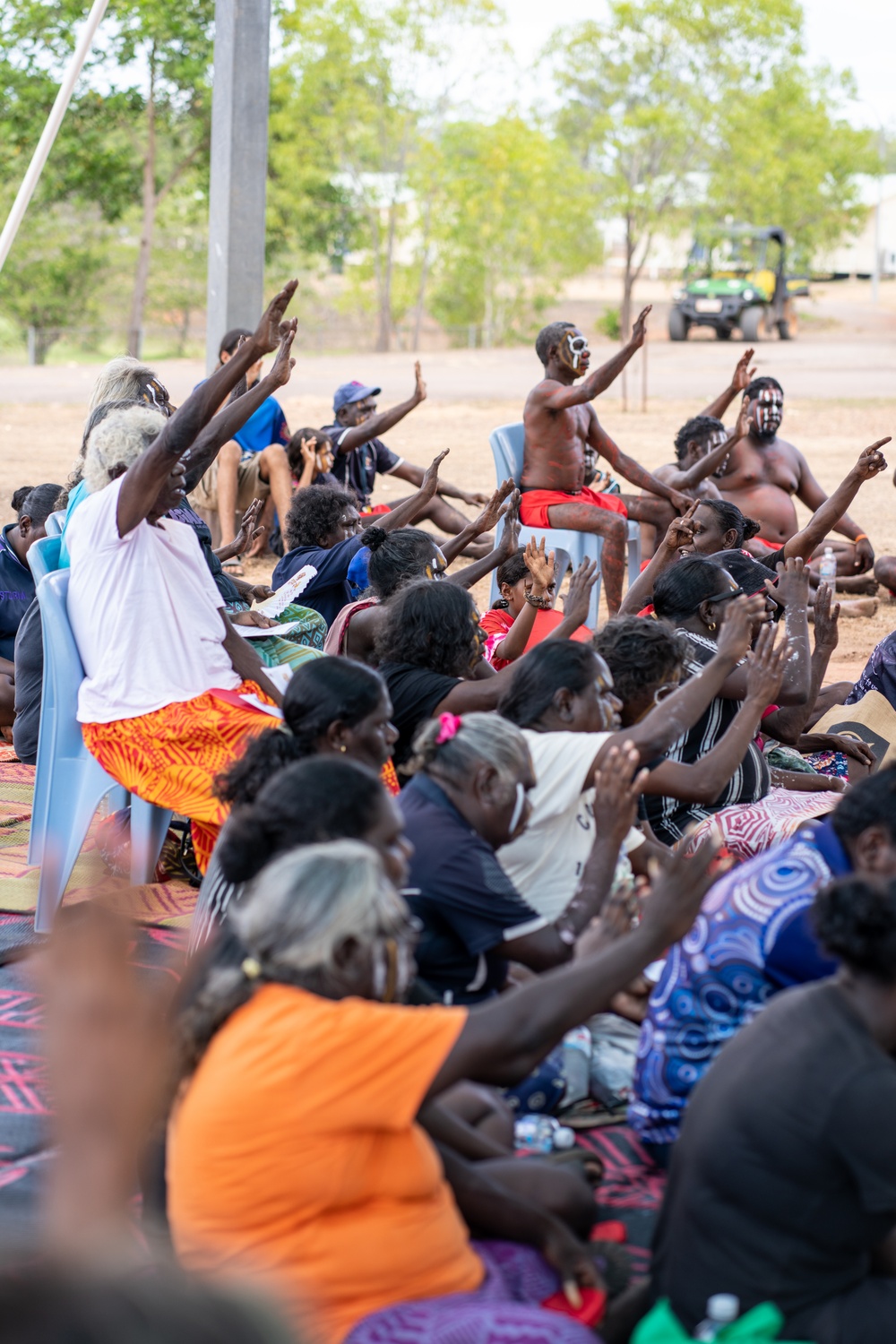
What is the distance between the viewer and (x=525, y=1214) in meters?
2.33

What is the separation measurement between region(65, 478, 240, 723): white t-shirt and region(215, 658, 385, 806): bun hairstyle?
977mm

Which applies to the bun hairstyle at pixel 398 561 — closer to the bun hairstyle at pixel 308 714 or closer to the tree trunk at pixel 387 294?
the bun hairstyle at pixel 308 714

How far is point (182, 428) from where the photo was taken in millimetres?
3732

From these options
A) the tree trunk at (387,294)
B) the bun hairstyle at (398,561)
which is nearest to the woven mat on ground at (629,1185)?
the bun hairstyle at (398,561)

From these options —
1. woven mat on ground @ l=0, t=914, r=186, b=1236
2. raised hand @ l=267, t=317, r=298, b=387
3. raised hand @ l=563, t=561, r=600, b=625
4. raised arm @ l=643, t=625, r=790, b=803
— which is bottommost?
woven mat on ground @ l=0, t=914, r=186, b=1236

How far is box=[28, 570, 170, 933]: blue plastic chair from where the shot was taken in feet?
13.9

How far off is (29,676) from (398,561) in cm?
129

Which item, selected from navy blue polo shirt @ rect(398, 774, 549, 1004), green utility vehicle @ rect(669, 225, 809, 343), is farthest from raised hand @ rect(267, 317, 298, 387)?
green utility vehicle @ rect(669, 225, 809, 343)

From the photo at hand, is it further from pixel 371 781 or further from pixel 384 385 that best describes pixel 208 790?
pixel 384 385

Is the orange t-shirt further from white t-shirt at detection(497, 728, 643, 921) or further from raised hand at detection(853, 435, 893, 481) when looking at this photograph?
raised hand at detection(853, 435, 893, 481)

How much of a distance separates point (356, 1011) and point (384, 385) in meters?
20.4

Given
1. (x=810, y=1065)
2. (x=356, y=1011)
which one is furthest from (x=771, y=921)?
(x=356, y=1011)

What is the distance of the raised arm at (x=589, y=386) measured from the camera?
23.7ft

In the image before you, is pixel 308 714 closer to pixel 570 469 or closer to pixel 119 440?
pixel 119 440
